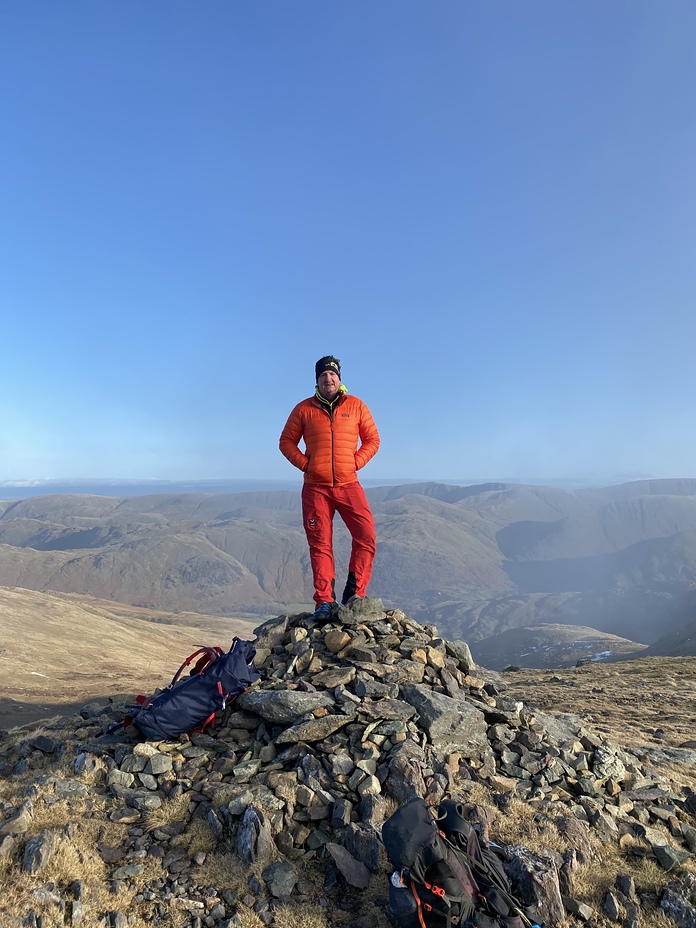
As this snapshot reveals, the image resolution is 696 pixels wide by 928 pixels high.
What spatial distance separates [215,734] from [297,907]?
409 cm

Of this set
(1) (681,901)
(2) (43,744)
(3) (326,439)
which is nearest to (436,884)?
(1) (681,901)

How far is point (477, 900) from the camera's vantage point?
5.96 meters

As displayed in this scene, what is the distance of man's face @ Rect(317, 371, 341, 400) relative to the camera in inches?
481

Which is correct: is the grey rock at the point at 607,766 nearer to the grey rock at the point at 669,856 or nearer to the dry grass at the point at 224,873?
the grey rock at the point at 669,856

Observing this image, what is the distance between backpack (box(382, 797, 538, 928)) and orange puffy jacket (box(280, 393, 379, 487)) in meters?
7.42

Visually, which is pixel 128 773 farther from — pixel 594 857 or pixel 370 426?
pixel 370 426

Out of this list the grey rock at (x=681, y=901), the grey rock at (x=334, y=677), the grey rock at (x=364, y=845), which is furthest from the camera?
the grey rock at (x=334, y=677)

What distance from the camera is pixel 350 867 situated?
284 inches

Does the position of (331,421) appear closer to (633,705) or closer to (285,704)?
(285,704)

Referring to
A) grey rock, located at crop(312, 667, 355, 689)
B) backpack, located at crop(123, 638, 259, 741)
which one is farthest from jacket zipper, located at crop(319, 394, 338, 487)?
backpack, located at crop(123, 638, 259, 741)

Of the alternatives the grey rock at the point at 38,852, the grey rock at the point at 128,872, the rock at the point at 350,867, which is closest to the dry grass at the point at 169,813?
the grey rock at the point at 128,872

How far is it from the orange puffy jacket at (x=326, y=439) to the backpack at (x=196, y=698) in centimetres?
457

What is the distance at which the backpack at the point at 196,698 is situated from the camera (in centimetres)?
986

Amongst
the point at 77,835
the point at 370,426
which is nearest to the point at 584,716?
the point at 370,426
